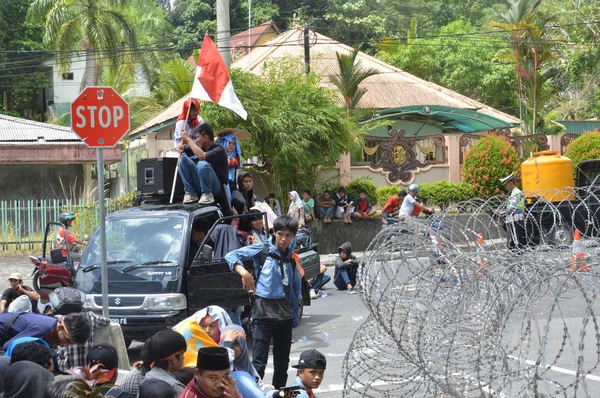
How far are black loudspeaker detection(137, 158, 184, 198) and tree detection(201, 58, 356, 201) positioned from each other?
889cm

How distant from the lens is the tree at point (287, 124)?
834 inches

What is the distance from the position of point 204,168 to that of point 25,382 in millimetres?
6367

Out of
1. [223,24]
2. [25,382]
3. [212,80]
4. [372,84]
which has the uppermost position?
[372,84]

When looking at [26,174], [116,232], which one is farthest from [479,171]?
[116,232]

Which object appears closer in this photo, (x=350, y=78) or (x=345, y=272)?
(x=345, y=272)

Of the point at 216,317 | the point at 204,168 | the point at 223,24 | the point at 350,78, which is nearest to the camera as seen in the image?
the point at 216,317

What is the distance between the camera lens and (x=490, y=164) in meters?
24.7

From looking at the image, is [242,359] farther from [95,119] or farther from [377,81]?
[377,81]

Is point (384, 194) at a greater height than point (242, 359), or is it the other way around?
point (384, 194)

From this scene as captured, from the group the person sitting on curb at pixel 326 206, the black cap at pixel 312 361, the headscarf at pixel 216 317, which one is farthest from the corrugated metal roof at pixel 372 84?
the black cap at pixel 312 361

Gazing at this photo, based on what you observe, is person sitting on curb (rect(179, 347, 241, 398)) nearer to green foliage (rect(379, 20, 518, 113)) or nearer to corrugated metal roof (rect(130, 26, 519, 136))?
corrugated metal roof (rect(130, 26, 519, 136))

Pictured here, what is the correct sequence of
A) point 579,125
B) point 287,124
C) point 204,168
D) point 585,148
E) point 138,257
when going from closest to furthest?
point 138,257 < point 204,168 < point 287,124 < point 585,148 < point 579,125

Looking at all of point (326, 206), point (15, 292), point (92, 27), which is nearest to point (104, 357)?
point (15, 292)

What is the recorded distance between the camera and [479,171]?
80.9 feet
